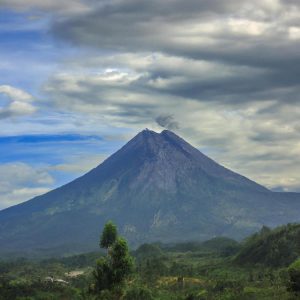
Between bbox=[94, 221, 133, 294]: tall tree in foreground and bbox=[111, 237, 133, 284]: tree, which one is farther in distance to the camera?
bbox=[94, 221, 133, 294]: tall tree in foreground

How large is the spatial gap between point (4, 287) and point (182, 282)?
4774cm

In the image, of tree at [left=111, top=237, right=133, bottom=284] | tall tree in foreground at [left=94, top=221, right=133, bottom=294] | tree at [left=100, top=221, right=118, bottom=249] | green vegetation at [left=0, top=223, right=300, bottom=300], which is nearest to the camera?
tree at [left=111, top=237, right=133, bottom=284]

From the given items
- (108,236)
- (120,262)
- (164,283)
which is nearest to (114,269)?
(120,262)

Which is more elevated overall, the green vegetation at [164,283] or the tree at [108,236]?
the tree at [108,236]

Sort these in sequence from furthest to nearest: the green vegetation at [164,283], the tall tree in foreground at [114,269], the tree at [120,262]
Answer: the green vegetation at [164,283] → the tall tree in foreground at [114,269] → the tree at [120,262]

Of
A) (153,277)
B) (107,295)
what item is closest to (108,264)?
(107,295)

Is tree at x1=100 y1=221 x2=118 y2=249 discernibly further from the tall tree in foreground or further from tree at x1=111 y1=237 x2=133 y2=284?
tree at x1=111 y1=237 x2=133 y2=284

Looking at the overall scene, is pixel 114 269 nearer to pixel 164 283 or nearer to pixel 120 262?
pixel 120 262

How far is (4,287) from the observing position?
164750 mm

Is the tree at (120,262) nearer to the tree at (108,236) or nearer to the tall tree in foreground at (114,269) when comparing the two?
the tall tree in foreground at (114,269)

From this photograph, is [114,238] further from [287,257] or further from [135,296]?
[287,257]

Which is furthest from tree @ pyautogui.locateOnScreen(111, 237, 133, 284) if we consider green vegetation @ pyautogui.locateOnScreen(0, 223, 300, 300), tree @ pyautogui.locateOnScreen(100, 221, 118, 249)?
tree @ pyautogui.locateOnScreen(100, 221, 118, 249)

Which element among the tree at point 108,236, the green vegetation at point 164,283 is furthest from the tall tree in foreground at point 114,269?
the tree at point 108,236

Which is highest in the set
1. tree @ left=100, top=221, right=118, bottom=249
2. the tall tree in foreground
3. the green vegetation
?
tree @ left=100, top=221, right=118, bottom=249
